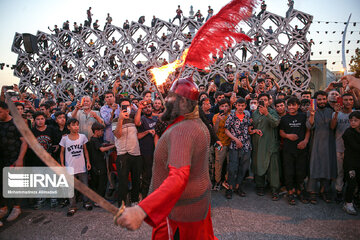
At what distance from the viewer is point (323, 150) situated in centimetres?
426

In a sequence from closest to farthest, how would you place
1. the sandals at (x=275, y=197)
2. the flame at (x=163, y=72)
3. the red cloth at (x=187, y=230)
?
the red cloth at (x=187, y=230) < the flame at (x=163, y=72) < the sandals at (x=275, y=197)

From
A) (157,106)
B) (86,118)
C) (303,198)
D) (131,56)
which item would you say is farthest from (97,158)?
(131,56)

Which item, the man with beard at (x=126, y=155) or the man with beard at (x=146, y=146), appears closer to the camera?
the man with beard at (x=126, y=155)

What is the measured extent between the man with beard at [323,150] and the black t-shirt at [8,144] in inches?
217

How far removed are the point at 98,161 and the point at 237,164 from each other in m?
2.89

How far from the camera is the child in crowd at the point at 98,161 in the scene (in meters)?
4.31

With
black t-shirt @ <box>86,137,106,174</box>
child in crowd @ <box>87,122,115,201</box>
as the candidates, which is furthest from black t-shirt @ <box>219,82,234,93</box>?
black t-shirt @ <box>86,137,106,174</box>

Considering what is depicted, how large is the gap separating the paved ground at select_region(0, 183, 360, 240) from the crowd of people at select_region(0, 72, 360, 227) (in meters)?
0.22

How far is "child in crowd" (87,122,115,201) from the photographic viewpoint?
4309mm

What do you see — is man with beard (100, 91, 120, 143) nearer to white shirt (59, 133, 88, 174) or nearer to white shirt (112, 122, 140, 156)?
white shirt (59, 133, 88, 174)

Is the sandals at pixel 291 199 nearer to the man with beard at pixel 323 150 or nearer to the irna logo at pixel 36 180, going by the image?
the man with beard at pixel 323 150

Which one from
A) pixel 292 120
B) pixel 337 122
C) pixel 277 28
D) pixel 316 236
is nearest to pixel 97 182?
pixel 316 236

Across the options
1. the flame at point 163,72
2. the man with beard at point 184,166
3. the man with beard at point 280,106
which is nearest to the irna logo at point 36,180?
the flame at point 163,72

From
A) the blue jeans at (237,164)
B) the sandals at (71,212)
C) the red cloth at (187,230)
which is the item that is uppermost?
the red cloth at (187,230)
